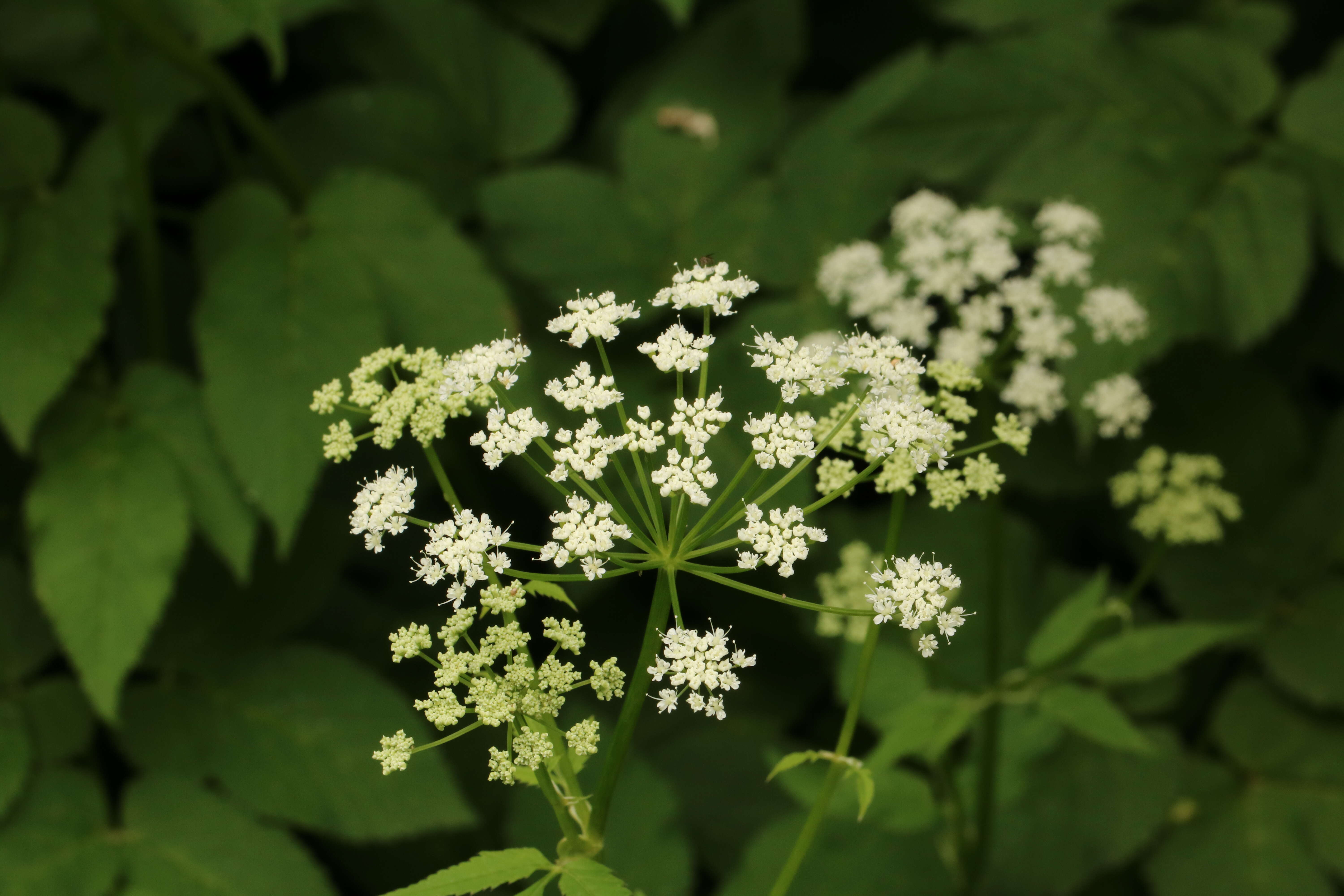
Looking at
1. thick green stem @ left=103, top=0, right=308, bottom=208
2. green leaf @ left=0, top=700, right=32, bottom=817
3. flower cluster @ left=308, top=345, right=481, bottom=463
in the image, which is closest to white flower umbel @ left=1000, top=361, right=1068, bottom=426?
flower cluster @ left=308, top=345, right=481, bottom=463

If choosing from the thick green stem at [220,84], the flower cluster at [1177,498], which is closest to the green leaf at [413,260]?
the thick green stem at [220,84]

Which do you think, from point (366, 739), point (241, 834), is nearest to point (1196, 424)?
point (366, 739)

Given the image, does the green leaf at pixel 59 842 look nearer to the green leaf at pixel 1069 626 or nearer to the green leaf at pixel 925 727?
the green leaf at pixel 925 727

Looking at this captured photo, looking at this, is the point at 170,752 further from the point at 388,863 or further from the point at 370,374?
the point at 370,374

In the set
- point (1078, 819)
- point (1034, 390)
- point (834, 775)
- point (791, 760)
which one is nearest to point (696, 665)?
point (791, 760)

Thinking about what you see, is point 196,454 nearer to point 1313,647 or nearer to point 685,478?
point 685,478
